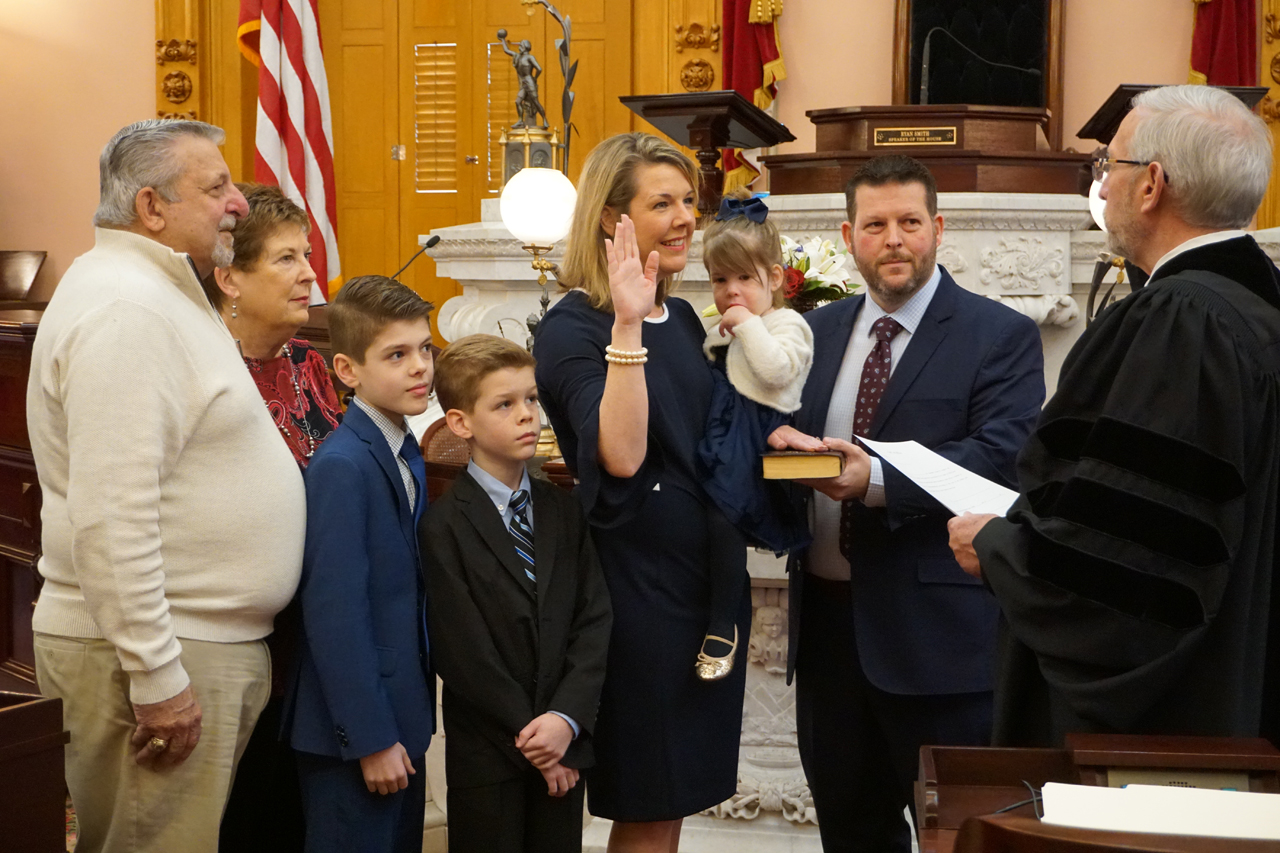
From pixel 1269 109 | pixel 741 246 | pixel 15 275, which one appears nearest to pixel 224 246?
pixel 741 246

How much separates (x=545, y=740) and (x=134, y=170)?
1.10m

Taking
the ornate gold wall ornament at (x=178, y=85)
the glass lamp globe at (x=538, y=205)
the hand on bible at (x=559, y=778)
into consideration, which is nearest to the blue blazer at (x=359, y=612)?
the hand on bible at (x=559, y=778)

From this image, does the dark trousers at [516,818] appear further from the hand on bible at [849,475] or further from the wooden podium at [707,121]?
the wooden podium at [707,121]

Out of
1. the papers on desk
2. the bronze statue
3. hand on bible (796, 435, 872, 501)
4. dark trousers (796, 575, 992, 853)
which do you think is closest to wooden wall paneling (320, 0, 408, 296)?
the bronze statue

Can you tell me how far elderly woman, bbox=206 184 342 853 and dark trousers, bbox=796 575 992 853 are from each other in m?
0.98

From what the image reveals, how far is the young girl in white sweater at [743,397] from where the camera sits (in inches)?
79.5

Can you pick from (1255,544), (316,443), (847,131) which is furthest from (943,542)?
Answer: (847,131)

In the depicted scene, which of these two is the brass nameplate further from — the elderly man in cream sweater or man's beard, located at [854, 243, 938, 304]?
the elderly man in cream sweater

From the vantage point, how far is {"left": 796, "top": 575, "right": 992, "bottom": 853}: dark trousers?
2.24 m

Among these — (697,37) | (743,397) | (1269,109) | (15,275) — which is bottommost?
(743,397)

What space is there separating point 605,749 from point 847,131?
3618 mm

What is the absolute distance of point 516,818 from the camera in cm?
199

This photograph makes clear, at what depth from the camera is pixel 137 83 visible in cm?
868

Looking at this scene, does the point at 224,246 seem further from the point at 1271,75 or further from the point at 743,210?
the point at 1271,75
